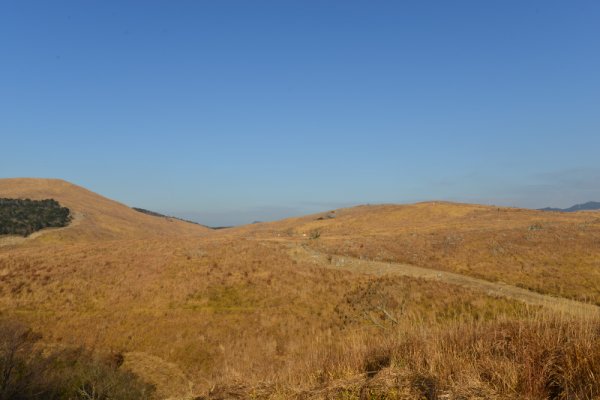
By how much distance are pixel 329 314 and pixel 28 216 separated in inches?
2424

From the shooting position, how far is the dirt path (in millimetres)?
17938

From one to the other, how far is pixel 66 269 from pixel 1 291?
193 inches

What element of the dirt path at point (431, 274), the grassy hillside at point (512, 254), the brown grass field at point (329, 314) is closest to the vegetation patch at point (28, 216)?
the brown grass field at point (329, 314)

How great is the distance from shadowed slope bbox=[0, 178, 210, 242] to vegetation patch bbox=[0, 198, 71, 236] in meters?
2.08

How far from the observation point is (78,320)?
17.6m

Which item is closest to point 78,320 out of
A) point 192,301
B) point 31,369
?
point 192,301

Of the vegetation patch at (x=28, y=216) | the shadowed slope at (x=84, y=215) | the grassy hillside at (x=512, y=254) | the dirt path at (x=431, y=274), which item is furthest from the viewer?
the shadowed slope at (x=84, y=215)

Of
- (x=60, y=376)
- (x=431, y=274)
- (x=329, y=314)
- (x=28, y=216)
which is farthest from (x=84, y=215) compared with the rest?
(x=60, y=376)

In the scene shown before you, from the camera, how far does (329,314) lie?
18.5 m

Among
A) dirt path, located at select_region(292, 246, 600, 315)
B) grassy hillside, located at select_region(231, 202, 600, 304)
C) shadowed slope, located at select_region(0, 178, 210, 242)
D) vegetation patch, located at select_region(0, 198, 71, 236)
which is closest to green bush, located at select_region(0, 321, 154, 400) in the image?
dirt path, located at select_region(292, 246, 600, 315)

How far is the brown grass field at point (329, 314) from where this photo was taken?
5.49 m

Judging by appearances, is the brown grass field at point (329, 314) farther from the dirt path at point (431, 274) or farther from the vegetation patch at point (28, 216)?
the vegetation patch at point (28, 216)

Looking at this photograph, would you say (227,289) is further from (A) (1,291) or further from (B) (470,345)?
(B) (470,345)

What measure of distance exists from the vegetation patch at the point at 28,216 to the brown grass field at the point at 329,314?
24416mm
